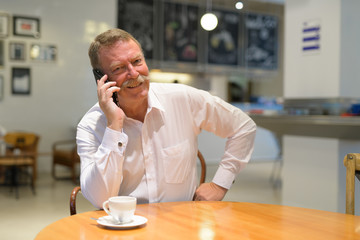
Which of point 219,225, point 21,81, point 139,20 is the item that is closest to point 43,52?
point 21,81

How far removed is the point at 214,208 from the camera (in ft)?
4.97

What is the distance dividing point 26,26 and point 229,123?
676 cm

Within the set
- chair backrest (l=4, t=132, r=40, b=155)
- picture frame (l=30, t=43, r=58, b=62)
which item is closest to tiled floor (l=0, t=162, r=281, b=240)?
chair backrest (l=4, t=132, r=40, b=155)

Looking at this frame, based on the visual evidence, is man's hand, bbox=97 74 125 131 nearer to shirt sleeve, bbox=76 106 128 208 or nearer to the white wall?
shirt sleeve, bbox=76 106 128 208

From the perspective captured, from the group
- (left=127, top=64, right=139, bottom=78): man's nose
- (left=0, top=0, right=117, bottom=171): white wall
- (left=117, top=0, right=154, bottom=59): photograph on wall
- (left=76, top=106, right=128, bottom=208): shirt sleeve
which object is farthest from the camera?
(left=117, top=0, right=154, bottom=59): photograph on wall

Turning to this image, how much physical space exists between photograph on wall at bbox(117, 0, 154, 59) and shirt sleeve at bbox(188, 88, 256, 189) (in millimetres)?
7048

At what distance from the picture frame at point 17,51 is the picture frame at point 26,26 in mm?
182

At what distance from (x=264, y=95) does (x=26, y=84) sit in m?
6.64

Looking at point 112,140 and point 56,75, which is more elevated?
point 56,75

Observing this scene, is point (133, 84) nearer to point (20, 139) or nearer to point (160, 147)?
point (160, 147)

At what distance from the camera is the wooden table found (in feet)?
3.91

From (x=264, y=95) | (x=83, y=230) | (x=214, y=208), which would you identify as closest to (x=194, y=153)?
(x=214, y=208)

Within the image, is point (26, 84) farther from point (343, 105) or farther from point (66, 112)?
point (343, 105)

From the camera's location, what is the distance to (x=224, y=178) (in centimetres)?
196
